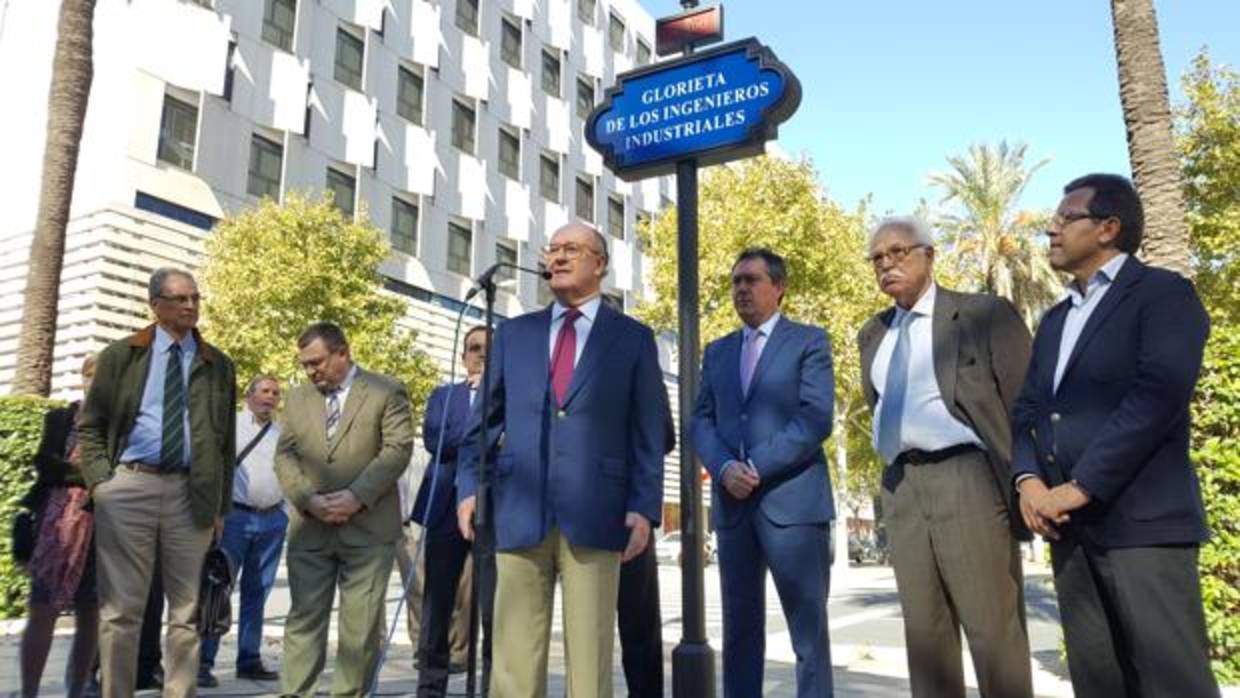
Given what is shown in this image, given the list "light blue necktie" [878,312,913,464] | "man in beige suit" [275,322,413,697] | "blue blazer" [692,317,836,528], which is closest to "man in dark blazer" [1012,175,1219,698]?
"light blue necktie" [878,312,913,464]

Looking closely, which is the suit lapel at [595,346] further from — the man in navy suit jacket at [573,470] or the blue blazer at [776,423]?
the blue blazer at [776,423]

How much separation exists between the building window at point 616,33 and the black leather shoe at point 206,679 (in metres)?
35.9

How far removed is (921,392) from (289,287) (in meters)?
16.0

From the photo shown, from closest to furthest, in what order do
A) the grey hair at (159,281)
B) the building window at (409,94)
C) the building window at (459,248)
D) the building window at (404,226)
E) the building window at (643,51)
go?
the grey hair at (159,281) < the building window at (404,226) < the building window at (409,94) < the building window at (459,248) < the building window at (643,51)

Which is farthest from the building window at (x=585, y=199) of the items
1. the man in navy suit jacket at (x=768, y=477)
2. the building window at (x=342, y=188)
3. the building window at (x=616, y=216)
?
the man in navy suit jacket at (x=768, y=477)

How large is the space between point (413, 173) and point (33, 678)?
23546mm

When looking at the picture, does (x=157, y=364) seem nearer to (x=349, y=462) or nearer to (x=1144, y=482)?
(x=349, y=462)

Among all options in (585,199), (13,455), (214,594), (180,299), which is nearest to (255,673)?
(214,594)

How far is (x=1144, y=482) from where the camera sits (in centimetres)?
274

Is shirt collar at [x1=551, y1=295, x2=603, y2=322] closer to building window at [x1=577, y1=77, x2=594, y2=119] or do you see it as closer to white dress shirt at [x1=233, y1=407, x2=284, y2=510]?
white dress shirt at [x1=233, y1=407, x2=284, y2=510]

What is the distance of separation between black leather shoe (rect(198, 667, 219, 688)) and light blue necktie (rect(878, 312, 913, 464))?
15.0ft

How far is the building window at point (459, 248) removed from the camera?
94.1 ft

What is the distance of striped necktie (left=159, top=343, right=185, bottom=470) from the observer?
439cm

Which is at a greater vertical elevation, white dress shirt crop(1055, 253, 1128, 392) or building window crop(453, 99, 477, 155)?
building window crop(453, 99, 477, 155)
